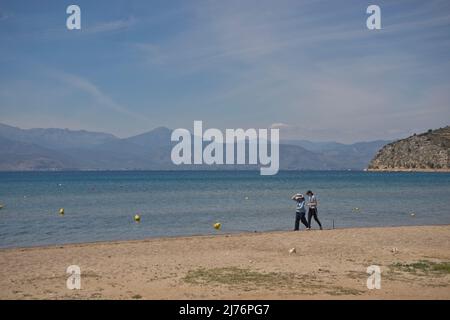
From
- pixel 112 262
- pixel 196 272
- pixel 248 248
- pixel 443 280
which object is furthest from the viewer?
pixel 248 248

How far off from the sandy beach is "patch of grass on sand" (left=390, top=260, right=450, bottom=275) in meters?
0.03

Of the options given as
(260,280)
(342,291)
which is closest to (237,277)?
(260,280)

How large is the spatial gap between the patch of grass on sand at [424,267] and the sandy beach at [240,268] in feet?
0.10

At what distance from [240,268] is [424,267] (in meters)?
5.57

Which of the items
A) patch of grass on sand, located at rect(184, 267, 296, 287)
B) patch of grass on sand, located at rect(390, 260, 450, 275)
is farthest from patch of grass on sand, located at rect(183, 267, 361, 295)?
patch of grass on sand, located at rect(390, 260, 450, 275)

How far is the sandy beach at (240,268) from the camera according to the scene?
1227 centimetres

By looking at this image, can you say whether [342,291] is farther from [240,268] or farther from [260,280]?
[240,268]

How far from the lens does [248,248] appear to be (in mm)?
19922

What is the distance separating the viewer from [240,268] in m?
15.4

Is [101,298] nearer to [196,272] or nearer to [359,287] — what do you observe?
[196,272]

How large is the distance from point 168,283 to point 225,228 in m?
16.9

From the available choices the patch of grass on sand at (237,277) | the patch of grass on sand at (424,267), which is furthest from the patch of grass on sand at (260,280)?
the patch of grass on sand at (424,267)

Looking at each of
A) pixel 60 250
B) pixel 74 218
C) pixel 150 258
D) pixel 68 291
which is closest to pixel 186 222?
pixel 74 218
